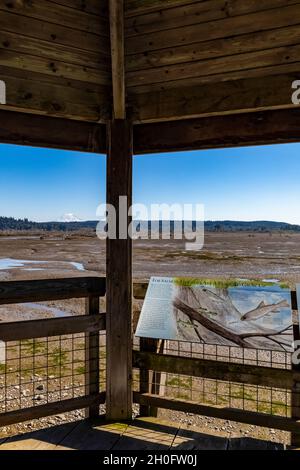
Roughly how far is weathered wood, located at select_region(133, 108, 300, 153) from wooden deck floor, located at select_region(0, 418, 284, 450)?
1243mm

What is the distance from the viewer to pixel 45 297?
3146 mm

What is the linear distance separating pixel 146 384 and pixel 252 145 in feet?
8.11

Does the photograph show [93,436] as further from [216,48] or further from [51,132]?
[216,48]

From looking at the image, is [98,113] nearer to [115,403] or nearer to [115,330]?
[115,330]

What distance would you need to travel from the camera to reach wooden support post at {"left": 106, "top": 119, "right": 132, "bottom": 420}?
327cm

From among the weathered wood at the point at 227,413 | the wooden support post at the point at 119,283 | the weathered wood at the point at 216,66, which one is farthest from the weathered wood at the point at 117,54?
the weathered wood at the point at 227,413

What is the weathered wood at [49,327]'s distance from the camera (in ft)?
9.75

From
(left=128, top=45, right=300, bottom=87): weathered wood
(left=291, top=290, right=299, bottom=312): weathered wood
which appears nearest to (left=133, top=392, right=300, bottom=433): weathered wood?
(left=291, top=290, right=299, bottom=312): weathered wood

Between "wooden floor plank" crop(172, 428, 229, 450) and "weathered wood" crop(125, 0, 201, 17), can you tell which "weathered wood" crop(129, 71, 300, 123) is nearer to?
"weathered wood" crop(125, 0, 201, 17)

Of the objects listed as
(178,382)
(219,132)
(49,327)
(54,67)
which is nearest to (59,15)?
(54,67)

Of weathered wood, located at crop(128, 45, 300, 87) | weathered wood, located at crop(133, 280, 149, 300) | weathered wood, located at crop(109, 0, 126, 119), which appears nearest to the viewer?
weathered wood, located at crop(109, 0, 126, 119)

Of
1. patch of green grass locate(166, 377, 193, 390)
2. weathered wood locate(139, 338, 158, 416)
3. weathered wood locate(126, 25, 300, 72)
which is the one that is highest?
weathered wood locate(126, 25, 300, 72)

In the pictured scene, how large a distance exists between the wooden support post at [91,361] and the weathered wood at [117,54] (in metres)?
1.81

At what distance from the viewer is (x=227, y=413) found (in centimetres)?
301
